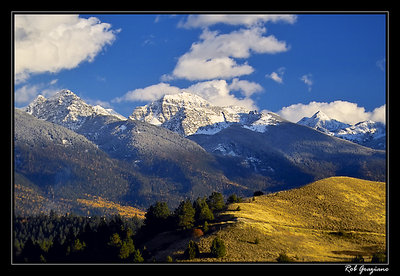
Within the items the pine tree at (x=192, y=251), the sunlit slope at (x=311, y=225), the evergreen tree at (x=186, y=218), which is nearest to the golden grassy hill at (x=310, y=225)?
the sunlit slope at (x=311, y=225)

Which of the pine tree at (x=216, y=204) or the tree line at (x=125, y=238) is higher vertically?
the pine tree at (x=216, y=204)

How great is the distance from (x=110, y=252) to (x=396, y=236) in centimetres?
7224

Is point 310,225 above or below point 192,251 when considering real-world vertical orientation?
above

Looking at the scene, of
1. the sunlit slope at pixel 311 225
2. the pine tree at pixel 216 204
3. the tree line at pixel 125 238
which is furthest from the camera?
the pine tree at pixel 216 204

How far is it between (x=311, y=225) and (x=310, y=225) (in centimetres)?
27

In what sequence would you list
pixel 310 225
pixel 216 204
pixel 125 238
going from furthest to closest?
pixel 216 204
pixel 125 238
pixel 310 225

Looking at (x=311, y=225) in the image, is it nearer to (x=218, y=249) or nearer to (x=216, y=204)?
(x=216, y=204)

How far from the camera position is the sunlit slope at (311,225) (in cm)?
9205

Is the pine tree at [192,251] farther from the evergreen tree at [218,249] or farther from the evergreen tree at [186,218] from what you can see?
the evergreen tree at [186,218]

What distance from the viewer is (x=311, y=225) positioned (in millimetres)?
114125

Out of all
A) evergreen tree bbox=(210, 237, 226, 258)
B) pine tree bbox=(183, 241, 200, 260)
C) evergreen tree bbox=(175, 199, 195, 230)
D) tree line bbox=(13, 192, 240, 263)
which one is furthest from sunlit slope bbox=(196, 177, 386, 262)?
evergreen tree bbox=(175, 199, 195, 230)

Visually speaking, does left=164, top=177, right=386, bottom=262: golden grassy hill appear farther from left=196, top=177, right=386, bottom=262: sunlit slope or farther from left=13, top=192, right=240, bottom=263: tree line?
left=13, top=192, right=240, bottom=263: tree line

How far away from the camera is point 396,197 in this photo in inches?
2452

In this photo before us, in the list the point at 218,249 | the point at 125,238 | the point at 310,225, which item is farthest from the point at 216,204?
the point at 218,249
